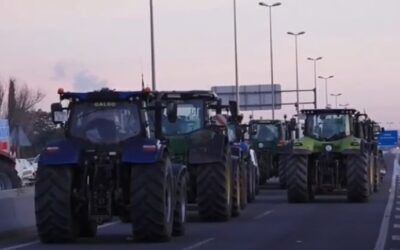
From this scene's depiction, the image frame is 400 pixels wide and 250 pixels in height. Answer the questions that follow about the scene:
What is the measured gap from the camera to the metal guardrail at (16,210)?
21.7 meters

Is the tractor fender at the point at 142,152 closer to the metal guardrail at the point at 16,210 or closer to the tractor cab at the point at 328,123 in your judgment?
the metal guardrail at the point at 16,210

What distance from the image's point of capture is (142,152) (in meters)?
18.7

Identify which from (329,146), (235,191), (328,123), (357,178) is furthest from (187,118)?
(328,123)

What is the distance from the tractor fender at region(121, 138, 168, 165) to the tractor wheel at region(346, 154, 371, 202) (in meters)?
14.1

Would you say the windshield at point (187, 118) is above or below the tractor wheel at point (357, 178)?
above

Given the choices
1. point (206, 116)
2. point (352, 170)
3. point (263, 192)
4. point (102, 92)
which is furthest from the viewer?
point (263, 192)

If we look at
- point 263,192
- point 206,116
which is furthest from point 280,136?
point 206,116

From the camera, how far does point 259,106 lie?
274 ft

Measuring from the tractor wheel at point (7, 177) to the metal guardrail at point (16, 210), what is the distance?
571 cm

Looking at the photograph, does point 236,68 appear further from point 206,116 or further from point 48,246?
point 48,246

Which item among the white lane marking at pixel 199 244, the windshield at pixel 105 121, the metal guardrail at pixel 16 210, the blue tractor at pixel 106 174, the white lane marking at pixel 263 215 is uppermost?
the windshield at pixel 105 121

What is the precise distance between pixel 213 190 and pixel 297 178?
9192 mm

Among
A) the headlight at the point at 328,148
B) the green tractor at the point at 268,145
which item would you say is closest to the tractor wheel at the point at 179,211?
the headlight at the point at 328,148

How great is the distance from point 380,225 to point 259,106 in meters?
60.7
